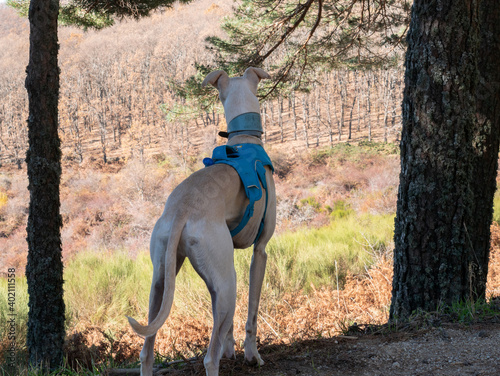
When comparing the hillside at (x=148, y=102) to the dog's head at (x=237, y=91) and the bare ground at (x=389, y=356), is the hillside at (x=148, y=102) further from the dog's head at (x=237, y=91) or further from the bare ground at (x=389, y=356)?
the bare ground at (x=389, y=356)

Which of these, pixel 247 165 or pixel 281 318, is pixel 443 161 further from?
pixel 281 318

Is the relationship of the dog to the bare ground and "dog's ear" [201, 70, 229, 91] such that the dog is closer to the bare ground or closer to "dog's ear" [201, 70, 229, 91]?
the bare ground

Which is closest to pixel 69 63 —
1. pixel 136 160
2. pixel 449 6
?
pixel 136 160

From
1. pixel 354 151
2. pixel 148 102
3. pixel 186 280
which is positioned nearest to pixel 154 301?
pixel 186 280

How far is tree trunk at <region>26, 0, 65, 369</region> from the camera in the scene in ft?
14.7

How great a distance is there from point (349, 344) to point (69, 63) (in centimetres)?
6780

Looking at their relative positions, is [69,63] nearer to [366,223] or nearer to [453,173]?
[366,223]

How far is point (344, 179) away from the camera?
25.6m

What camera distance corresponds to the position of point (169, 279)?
6.71 feet

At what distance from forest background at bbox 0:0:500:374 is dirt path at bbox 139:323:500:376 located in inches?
18.2

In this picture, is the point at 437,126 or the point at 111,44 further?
the point at 111,44

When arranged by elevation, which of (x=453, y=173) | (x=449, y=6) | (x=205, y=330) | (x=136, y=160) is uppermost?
(x=136, y=160)

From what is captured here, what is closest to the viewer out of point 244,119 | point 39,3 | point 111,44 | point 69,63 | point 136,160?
point 244,119

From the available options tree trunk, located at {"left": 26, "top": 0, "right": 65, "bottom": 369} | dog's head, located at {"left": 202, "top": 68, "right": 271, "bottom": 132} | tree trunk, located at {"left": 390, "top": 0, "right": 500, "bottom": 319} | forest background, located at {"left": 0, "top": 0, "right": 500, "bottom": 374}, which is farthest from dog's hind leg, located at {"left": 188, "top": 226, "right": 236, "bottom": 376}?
tree trunk, located at {"left": 26, "top": 0, "right": 65, "bottom": 369}
